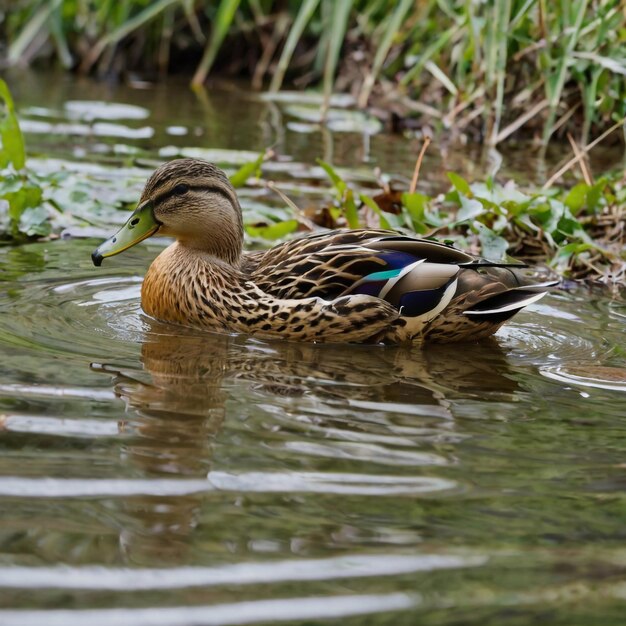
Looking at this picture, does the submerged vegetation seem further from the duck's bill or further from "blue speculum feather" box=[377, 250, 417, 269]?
the duck's bill

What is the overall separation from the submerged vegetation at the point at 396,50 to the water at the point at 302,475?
439cm

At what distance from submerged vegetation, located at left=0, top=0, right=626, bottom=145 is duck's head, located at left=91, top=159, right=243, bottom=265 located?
4.03 metres

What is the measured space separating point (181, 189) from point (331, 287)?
1067 millimetres

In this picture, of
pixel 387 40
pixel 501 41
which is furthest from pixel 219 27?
pixel 501 41

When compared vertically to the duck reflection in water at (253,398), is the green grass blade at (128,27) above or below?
above

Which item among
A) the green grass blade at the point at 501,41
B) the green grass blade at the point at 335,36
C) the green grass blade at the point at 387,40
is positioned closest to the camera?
the green grass blade at the point at 501,41

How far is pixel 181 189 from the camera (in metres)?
6.70

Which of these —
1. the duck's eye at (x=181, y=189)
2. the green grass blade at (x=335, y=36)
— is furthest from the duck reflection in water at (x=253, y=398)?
the green grass blade at (x=335, y=36)

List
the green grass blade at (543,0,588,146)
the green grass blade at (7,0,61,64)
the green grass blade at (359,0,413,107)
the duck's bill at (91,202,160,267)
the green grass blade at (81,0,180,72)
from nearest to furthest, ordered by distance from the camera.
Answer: the duck's bill at (91,202,160,267), the green grass blade at (543,0,588,146), the green grass blade at (359,0,413,107), the green grass blade at (81,0,180,72), the green grass blade at (7,0,61,64)

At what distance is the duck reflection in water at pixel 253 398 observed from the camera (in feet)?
12.8

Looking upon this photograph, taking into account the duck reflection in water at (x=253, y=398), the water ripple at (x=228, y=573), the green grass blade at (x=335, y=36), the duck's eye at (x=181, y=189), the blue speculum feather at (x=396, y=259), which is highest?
the green grass blade at (x=335, y=36)

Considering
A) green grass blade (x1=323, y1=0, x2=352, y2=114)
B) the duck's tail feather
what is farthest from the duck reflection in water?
green grass blade (x1=323, y1=0, x2=352, y2=114)

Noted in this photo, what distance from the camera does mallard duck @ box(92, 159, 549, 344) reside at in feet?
20.2

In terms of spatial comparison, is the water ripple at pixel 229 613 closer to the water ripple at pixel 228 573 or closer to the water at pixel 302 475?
the water at pixel 302 475
